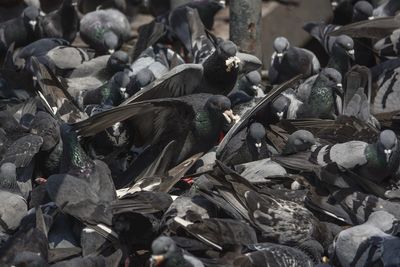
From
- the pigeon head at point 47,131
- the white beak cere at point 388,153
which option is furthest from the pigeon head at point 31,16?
the white beak cere at point 388,153

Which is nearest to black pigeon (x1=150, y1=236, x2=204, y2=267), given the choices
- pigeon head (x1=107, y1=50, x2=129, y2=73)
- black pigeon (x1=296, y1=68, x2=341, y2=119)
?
black pigeon (x1=296, y1=68, x2=341, y2=119)

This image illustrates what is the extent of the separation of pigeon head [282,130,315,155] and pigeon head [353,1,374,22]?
3495 millimetres

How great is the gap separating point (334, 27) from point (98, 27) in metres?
2.78

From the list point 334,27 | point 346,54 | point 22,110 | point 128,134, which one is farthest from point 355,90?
point 22,110

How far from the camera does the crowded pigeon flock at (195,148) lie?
29.6 feet

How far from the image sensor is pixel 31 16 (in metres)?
13.6

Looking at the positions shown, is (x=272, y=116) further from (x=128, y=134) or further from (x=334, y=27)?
(x=334, y=27)

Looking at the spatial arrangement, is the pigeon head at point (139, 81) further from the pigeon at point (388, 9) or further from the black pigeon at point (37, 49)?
the pigeon at point (388, 9)

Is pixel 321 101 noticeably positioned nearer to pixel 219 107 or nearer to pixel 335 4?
pixel 219 107

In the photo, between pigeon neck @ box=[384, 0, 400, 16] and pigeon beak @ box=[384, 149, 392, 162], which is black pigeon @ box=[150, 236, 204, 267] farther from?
pigeon neck @ box=[384, 0, 400, 16]

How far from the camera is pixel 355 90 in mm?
11672

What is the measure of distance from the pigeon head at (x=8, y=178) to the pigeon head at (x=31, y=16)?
401 centimetres

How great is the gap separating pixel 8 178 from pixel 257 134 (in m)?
2.30

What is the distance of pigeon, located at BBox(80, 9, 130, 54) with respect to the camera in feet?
43.8
